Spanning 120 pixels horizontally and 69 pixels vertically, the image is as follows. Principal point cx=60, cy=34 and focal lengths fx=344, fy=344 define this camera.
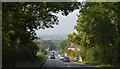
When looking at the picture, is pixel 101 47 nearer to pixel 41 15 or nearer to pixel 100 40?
pixel 100 40

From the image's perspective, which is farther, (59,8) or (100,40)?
(100,40)

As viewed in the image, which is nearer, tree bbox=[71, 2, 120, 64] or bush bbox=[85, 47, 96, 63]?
tree bbox=[71, 2, 120, 64]

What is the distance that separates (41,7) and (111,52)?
29.7 meters

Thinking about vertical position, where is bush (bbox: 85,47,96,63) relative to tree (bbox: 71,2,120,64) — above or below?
below

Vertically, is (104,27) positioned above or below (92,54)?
above

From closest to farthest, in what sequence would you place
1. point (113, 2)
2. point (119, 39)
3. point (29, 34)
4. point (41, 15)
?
point (41, 15)
point (113, 2)
point (29, 34)
point (119, 39)

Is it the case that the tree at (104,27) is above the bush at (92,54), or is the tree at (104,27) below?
above

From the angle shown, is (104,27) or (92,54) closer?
(104,27)

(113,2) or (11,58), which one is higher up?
(113,2)

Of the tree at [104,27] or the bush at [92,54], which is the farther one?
the bush at [92,54]

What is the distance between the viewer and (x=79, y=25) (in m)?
62.2

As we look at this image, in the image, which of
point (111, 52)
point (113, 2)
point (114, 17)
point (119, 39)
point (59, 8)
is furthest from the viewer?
point (111, 52)

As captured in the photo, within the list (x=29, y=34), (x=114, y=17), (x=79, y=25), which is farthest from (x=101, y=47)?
(x=29, y=34)

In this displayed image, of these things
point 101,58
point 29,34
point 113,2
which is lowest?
point 101,58
